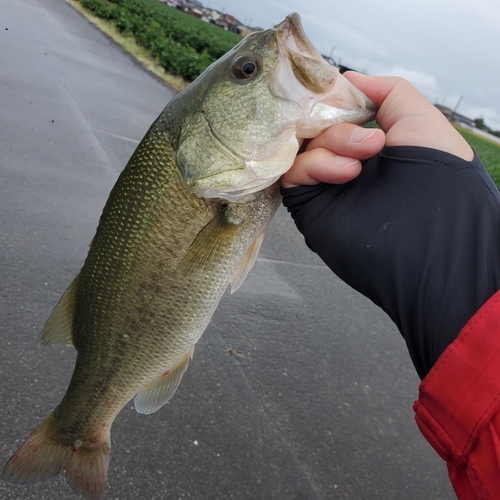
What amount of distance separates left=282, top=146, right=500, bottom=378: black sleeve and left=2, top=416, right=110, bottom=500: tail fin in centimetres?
126

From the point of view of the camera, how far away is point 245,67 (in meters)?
1.80

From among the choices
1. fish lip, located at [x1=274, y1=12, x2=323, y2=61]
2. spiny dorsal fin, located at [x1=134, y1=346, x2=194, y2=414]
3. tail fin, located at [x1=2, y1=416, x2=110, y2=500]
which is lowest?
tail fin, located at [x1=2, y1=416, x2=110, y2=500]

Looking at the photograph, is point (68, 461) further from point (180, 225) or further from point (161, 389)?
point (180, 225)

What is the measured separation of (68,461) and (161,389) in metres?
0.47

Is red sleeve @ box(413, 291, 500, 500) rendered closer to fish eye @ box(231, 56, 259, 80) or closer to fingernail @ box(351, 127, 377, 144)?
fingernail @ box(351, 127, 377, 144)

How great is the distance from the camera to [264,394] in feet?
12.4

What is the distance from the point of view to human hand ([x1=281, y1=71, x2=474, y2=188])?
1.69m

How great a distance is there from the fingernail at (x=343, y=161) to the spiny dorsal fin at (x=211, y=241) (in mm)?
402

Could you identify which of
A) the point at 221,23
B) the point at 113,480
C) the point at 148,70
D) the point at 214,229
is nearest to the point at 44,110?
the point at 113,480

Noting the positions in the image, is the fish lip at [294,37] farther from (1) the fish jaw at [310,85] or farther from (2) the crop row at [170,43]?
(2) the crop row at [170,43]

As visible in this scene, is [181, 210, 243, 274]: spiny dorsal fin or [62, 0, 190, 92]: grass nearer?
[181, 210, 243, 274]: spiny dorsal fin

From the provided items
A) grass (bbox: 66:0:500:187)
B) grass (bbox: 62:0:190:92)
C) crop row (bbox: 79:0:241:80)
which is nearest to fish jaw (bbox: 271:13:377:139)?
grass (bbox: 66:0:500:187)

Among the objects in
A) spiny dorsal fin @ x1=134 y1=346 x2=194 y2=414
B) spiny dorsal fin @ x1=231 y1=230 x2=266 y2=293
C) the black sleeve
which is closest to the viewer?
the black sleeve

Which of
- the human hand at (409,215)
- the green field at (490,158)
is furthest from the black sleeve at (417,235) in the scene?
the green field at (490,158)
